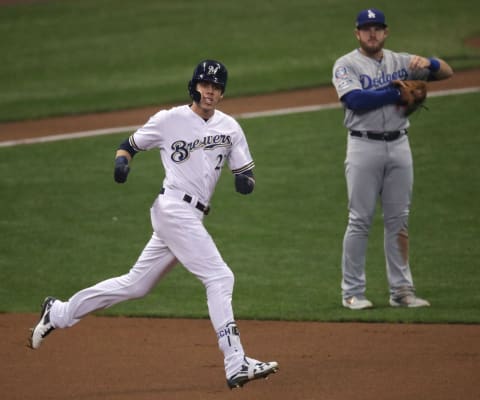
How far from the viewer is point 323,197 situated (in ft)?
39.5

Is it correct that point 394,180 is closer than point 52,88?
Yes

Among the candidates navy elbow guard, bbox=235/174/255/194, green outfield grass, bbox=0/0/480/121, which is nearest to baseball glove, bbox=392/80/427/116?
navy elbow guard, bbox=235/174/255/194

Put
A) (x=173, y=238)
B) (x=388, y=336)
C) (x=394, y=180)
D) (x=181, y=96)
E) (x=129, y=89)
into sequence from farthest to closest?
1. (x=129, y=89)
2. (x=181, y=96)
3. (x=394, y=180)
4. (x=388, y=336)
5. (x=173, y=238)

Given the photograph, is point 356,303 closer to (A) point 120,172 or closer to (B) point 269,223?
(A) point 120,172

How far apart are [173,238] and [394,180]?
7.83 ft

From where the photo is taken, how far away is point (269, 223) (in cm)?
1132

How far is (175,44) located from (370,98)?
44.8 ft

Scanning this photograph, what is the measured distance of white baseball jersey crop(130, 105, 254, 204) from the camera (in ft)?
21.7

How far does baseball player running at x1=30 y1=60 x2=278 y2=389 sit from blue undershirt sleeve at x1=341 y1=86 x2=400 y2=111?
145 centimetres

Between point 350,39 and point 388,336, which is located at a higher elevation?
point 350,39

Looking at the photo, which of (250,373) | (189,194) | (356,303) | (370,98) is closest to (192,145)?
(189,194)

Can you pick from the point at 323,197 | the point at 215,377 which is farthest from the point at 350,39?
the point at 215,377

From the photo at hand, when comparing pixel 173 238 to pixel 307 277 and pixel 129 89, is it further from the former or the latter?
pixel 129 89

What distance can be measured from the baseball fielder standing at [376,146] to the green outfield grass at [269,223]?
330 mm
